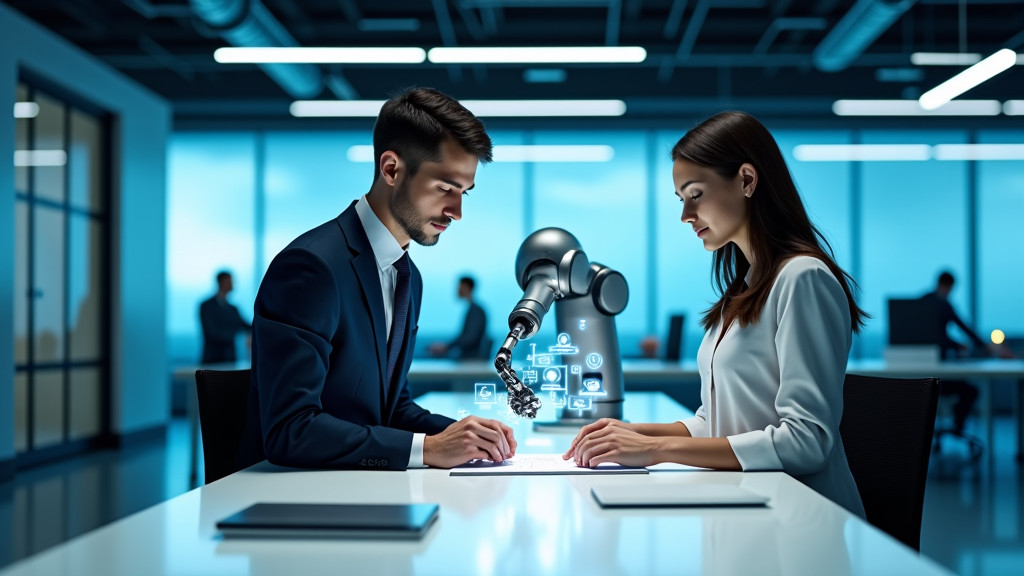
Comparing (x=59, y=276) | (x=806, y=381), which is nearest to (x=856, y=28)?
(x=806, y=381)

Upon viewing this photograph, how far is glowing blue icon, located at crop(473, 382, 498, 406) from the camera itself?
1784 millimetres

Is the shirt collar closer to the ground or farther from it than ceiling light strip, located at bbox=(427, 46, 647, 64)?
closer to the ground

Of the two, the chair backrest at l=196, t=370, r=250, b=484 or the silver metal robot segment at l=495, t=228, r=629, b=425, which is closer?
the chair backrest at l=196, t=370, r=250, b=484

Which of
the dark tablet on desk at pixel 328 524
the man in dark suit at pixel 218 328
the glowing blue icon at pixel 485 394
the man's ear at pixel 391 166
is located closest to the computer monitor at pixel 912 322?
the glowing blue icon at pixel 485 394

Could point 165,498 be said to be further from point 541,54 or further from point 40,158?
point 541,54

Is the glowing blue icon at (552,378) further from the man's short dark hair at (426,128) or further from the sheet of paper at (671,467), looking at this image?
the man's short dark hair at (426,128)

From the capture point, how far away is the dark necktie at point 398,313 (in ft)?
5.78

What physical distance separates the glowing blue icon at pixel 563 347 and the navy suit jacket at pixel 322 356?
51 cm

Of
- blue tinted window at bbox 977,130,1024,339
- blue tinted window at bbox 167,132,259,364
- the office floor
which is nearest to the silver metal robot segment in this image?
the office floor

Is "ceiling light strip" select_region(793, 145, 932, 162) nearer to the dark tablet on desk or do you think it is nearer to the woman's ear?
the woman's ear

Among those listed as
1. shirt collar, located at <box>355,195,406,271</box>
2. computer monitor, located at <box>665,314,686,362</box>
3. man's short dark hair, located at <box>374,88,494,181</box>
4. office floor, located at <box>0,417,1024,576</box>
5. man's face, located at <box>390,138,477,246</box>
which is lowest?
office floor, located at <box>0,417,1024,576</box>

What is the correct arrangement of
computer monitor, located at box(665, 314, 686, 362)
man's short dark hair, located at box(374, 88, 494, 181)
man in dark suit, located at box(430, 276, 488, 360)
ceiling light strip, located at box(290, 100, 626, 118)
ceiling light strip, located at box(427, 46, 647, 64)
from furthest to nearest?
man in dark suit, located at box(430, 276, 488, 360) → computer monitor, located at box(665, 314, 686, 362) → ceiling light strip, located at box(290, 100, 626, 118) → ceiling light strip, located at box(427, 46, 647, 64) → man's short dark hair, located at box(374, 88, 494, 181)

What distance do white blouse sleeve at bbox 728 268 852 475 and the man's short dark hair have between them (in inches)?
26.8

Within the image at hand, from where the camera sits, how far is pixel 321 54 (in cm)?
457
